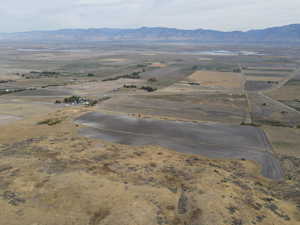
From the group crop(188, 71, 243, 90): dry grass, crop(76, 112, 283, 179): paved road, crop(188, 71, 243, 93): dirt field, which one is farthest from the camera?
crop(188, 71, 243, 90): dry grass

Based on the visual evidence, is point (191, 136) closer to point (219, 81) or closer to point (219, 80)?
point (219, 81)

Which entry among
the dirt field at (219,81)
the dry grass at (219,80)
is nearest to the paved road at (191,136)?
the dirt field at (219,81)

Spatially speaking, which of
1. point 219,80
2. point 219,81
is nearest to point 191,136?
point 219,81

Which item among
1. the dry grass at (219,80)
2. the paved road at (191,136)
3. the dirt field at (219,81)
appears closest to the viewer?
the paved road at (191,136)

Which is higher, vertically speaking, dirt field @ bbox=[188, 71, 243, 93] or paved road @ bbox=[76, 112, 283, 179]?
dirt field @ bbox=[188, 71, 243, 93]

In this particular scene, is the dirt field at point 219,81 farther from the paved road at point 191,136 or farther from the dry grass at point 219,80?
the paved road at point 191,136

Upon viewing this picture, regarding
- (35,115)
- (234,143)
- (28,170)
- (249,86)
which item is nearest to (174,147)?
(234,143)

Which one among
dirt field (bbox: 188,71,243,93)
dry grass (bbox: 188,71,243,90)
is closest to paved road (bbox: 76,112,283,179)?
dirt field (bbox: 188,71,243,93)

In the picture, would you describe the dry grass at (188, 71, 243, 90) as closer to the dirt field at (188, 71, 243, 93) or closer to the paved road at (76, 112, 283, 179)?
the dirt field at (188, 71, 243, 93)
